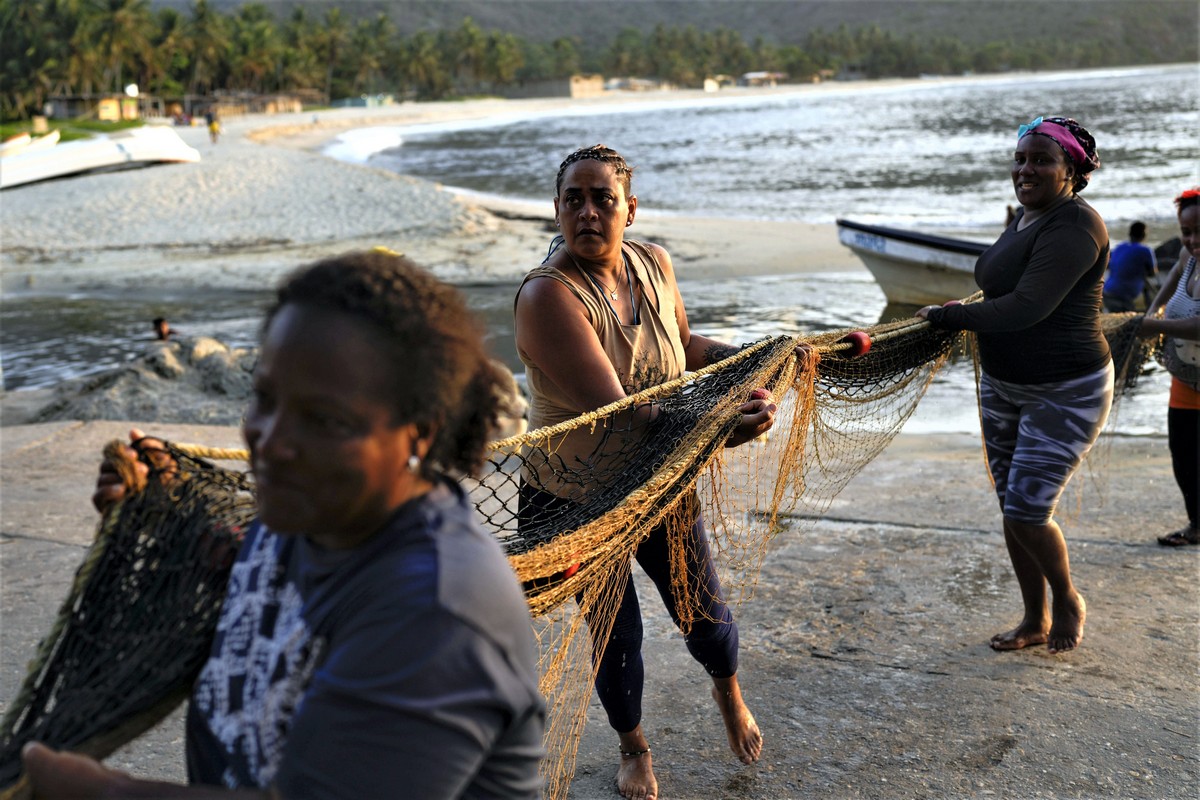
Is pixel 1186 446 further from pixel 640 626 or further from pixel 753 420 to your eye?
pixel 640 626

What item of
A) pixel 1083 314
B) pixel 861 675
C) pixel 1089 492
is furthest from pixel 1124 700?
pixel 1089 492

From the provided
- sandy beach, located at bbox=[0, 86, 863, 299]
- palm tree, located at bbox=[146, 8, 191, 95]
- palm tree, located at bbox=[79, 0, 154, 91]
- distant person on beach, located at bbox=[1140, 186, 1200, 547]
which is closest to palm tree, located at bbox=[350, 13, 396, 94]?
palm tree, located at bbox=[146, 8, 191, 95]

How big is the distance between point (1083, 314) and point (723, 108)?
108650 millimetres

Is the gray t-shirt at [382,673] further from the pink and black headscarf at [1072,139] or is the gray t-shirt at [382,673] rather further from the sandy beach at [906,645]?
the pink and black headscarf at [1072,139]

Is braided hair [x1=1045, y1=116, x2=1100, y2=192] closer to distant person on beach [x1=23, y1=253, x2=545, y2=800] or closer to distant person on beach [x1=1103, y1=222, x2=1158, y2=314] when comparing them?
distant person on beach [x1=23, y1=253, x2=545, y2=800]

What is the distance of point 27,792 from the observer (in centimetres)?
130

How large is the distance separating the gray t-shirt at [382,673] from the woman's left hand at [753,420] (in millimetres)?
1726


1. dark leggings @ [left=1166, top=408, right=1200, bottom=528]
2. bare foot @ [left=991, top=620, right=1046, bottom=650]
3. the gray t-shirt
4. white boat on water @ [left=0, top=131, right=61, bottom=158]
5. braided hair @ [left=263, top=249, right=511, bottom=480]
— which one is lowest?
bare foot @ [left=991, top=620, right=1046, bottom=650]

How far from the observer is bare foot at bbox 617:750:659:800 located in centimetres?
311

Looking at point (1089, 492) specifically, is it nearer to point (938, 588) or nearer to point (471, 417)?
point (938, 588)

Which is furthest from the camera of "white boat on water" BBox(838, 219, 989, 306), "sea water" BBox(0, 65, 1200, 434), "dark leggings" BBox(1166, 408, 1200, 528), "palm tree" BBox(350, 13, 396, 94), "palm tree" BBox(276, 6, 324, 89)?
"palm tree" BBox(350, 13, 396, 94)

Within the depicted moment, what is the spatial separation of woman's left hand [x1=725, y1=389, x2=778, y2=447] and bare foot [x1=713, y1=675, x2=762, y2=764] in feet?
2.40

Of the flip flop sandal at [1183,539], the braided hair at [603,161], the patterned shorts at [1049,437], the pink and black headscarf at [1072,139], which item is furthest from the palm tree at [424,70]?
the braided hair at [603,161]

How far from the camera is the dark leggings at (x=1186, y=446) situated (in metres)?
5.09
